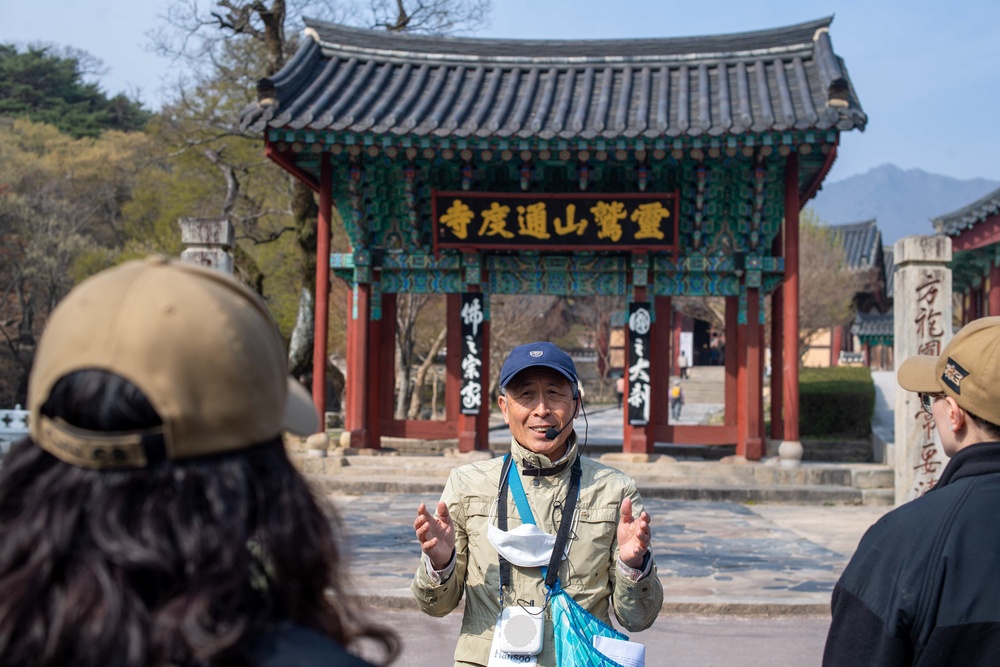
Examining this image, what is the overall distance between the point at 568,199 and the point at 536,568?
11.4 metres

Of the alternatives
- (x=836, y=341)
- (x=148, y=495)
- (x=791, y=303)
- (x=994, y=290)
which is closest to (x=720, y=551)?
(x=791, y=303)

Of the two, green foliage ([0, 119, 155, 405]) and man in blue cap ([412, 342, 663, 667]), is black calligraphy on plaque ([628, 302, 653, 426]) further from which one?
green foliage ([0, 119, 155, 405])

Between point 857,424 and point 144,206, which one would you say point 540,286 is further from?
point 144,206

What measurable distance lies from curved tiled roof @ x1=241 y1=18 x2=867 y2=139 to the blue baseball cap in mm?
10063

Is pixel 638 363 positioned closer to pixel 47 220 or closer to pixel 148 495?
pixel 148 495

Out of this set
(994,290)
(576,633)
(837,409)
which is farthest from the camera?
(994,290)

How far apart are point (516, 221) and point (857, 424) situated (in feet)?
21.6

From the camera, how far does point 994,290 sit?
19656 mm

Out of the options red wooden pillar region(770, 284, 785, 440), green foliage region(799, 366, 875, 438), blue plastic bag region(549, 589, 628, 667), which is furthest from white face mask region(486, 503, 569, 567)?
green foliage region(799, 366, 875, 438)

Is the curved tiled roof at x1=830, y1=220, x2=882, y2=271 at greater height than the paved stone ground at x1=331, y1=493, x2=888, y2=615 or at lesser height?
greater

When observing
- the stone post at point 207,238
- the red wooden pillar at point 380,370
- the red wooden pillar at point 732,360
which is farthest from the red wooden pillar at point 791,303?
the stone post at point 207,238

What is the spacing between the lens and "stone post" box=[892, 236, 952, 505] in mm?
10422

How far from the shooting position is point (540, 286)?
14.6 metres

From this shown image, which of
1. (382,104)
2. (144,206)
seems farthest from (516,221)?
(144,206)
